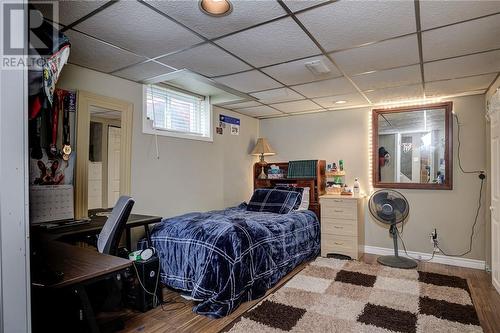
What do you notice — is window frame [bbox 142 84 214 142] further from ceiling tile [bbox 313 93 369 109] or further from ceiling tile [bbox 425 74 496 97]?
ceiling tile [bbox 425 74 496 97]

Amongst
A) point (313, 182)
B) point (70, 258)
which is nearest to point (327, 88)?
point (313, 182)

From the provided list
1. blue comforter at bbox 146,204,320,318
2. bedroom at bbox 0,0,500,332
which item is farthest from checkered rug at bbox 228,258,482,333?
blue comforter at bbox 146,204,320,318

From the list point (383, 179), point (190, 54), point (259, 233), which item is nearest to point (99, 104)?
point (190, 54)

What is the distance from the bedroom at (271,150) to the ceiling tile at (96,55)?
0.07ft

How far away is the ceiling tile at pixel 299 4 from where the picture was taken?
167 centimetres

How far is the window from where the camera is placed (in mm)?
3324

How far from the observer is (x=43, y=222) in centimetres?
225

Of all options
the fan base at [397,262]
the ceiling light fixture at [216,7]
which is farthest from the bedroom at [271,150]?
the fan base at [397,262]

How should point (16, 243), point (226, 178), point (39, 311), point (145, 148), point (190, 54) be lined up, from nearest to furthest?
point (16, 243) → point (39, 311) → point (190, 54) → point (145, 148) → point (226, 178)

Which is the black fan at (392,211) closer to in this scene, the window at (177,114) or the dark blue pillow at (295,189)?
the dark blue pillow at (295,189)

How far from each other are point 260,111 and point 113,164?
2463 millimetres

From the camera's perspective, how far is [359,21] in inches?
73.8

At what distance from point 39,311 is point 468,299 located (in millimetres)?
3389

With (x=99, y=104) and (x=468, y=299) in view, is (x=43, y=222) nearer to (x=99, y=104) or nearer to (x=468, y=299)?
(x=99, y=104)
